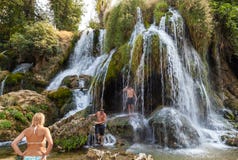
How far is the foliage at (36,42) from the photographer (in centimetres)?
1816

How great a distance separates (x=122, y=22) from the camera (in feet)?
45.6

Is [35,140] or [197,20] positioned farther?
[197,20]

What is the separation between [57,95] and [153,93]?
5144 millimetres

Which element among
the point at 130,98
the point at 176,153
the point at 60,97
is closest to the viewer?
the point at 176,153

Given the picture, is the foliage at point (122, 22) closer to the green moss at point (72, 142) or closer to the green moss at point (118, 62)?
the green moss at point (118, 62)

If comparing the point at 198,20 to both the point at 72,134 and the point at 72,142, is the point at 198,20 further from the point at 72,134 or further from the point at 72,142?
the point at 72,142

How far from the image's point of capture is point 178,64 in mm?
12047

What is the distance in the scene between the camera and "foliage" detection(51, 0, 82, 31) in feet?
82.5

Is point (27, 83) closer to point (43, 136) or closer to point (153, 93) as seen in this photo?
point (153, 93)

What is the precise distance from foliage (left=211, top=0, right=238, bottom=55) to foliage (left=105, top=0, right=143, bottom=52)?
4.52 m

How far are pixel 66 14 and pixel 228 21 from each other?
16.0 m

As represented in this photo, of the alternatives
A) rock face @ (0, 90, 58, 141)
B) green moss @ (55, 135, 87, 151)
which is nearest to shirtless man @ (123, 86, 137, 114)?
green moss @ (55, 135, 87, 151)

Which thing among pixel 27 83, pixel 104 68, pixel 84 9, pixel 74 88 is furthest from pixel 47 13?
pixel 104 68

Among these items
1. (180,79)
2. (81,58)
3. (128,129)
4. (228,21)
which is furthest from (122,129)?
(81,58)
